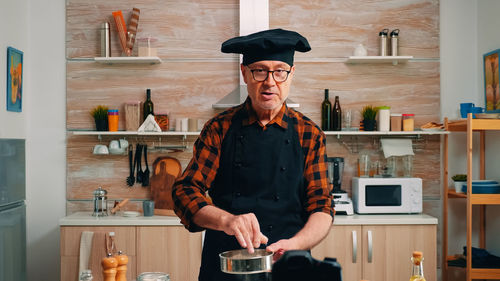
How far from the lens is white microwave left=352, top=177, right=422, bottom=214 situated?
3875mm

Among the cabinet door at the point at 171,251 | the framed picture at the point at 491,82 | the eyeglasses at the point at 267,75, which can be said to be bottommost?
the cabinet door at the point at 171,251

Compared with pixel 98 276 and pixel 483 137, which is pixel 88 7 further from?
pixel 483 137

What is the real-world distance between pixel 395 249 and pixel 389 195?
410 mm

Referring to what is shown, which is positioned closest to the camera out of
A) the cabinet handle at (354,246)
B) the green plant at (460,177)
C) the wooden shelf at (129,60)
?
the cabinet handle at (354,246)

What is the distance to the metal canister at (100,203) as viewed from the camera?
3.94 metres

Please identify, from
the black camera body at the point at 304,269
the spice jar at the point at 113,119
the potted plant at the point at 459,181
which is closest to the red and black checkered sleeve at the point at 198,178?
the black camera body at the point at 304,269

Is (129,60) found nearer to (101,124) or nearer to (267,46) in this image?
(101,124)

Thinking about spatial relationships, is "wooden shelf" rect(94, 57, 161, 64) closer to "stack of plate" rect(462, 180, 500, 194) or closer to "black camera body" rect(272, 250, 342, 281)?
"stack of plate" rect(462, 180, 500, 194)

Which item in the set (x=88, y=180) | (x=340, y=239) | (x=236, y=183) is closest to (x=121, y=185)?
(x=88, y=180)

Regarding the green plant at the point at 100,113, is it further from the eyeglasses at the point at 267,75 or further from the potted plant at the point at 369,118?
the eyeglasses at the point at 267,75

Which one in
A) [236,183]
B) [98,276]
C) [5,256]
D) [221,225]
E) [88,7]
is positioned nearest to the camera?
[221,225]

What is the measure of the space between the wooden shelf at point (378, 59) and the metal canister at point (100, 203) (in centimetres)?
218

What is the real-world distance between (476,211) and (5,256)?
3.57 metres

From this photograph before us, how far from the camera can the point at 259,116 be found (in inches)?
68.7
